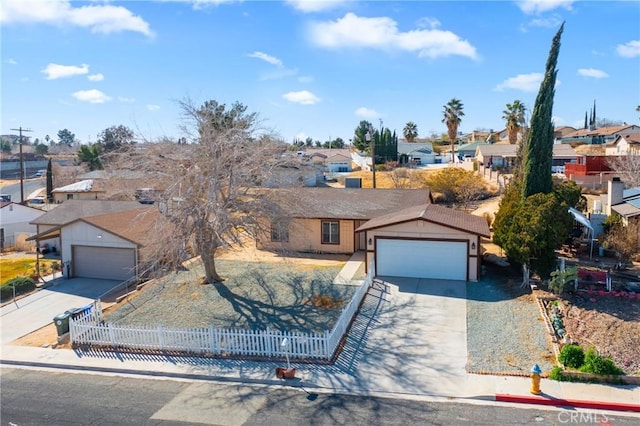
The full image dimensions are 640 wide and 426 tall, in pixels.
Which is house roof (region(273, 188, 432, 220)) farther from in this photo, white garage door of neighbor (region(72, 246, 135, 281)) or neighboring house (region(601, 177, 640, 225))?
neighboring house (region(601, 177, 640, 225))

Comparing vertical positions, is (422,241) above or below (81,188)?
below

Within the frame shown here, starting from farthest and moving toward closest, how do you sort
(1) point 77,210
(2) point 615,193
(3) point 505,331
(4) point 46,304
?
(1) point 77,210, (2) point 615,193, (4) point 46,304, (3) point 505,331

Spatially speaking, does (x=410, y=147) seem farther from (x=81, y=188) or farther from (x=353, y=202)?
(x=353, y=202)

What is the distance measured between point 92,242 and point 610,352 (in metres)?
23.7

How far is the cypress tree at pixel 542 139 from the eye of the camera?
21406mm

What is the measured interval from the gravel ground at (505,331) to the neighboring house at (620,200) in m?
8.45

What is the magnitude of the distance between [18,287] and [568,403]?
2393 centimetres

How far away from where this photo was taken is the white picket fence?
14.6 m

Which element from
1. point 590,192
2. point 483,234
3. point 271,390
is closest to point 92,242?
point 271,390

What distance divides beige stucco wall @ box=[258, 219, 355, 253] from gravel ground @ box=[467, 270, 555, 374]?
852 cm

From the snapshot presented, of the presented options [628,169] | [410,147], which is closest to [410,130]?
[410,147]

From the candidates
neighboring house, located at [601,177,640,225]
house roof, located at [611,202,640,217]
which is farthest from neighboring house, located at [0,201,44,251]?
neighboring house, located at [601,177,640,225]

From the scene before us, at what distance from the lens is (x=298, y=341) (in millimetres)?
14586

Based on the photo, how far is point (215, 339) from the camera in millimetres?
15445
